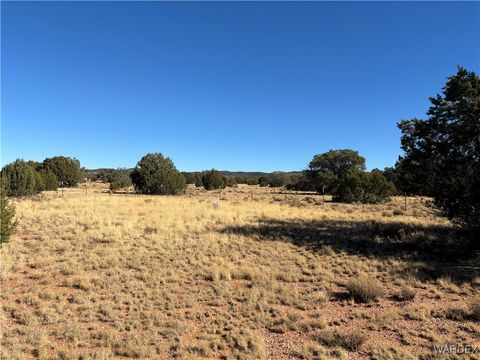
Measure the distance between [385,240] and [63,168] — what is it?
56.4 metres

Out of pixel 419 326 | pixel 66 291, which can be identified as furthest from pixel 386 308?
pixel 66 291

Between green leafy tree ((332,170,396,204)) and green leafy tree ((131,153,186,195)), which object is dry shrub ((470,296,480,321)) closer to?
green leafy tree ((332,170,396,204))

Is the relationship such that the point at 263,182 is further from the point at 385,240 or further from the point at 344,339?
the point at 344,339

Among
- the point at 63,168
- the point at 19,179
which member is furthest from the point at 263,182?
the point at 19,179

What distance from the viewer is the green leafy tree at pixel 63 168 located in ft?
188

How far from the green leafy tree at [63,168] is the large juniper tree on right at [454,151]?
56093 mm

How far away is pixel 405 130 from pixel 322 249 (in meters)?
6.44

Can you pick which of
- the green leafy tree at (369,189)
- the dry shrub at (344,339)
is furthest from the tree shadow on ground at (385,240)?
the green leafy tree at (369,189)

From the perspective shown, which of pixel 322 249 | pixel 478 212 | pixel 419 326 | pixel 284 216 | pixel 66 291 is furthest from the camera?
pixel 284 216

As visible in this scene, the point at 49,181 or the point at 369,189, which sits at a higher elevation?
the point at 49,181

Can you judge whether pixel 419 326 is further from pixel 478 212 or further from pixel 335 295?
pixel 478 212

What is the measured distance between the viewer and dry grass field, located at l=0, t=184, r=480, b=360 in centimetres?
624

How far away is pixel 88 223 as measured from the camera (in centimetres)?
1852

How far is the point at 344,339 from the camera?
6332 mm
